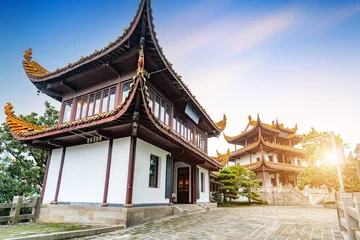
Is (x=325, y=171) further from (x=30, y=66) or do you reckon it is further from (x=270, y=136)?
(x=30, y=66)

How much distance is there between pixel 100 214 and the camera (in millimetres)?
6594

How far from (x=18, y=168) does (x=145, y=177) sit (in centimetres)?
758

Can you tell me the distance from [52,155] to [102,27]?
6.33m

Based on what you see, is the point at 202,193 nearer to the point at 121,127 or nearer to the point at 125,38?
the point at 121,127

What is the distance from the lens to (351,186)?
15781 mm

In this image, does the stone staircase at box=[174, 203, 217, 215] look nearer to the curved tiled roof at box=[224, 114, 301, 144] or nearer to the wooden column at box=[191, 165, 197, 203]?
the wooden column at box=[191, 165, 197, 203]

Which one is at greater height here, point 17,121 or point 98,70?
point 98,70

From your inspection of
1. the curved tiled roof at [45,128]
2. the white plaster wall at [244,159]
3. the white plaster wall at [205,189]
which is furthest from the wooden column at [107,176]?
the white plaster wall at [244,159]

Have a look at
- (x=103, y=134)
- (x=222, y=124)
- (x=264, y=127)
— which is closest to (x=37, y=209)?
(x=103, y=134)

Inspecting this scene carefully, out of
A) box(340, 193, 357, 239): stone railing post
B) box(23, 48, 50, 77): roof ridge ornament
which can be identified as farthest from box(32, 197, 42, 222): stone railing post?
box(340, 193, 357, 239): stone railing post

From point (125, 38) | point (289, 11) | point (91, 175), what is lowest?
point (91, 175)

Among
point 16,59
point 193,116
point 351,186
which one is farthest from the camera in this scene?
point 351,186

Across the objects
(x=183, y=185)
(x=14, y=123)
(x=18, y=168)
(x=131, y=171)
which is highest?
(x=14, y=123)

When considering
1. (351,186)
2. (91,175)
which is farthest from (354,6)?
(351,186)
